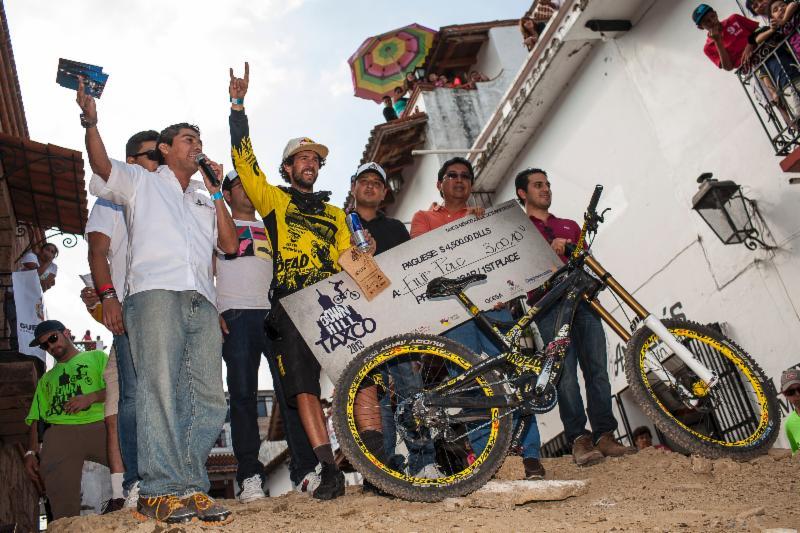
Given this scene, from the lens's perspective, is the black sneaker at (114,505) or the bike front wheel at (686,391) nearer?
the bike front wheel at (686,391)

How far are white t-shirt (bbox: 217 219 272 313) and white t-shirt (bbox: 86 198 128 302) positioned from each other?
0.65 m

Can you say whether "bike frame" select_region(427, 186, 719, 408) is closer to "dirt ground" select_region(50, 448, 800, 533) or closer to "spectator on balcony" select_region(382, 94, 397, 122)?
"dirt ground" select_region(50, 448, 800, 533)

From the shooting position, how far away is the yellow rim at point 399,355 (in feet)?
12.6

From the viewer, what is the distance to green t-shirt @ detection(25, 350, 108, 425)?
6.09 metres

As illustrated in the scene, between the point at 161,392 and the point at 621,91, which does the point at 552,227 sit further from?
the point at 621,91

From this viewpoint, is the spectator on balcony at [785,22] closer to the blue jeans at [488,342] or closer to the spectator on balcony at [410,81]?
the blue jeans at [488,342]

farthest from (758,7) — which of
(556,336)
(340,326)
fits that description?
(340,326)

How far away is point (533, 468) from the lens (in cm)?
471

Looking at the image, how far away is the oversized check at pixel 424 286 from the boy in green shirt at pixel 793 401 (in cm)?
227

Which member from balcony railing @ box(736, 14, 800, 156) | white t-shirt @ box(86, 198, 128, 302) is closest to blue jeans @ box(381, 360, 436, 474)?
white t-shirt @ box(86, 198, 128, 302)

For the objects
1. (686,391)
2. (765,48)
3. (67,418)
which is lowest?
(686,391)

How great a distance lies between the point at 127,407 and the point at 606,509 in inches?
110

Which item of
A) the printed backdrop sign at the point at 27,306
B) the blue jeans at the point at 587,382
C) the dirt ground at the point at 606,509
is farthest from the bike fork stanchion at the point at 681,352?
the printed backdrop sign at the point at 27,306

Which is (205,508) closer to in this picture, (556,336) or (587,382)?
(556,336)
